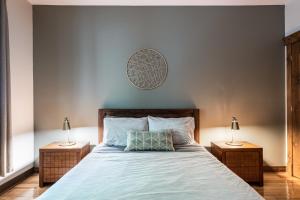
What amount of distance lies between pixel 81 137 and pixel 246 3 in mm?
3245

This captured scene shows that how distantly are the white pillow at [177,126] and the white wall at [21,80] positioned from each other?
70.9 inches

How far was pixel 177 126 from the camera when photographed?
323 centimetres

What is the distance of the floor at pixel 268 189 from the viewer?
2.85 metres

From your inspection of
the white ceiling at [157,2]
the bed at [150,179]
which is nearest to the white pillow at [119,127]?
the bed at [150,179]

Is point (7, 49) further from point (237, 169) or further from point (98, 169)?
point (237, 169)

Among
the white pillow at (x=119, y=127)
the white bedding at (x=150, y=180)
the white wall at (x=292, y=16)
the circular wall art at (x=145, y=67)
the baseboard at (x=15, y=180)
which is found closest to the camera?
the white bedding at (x=150, y=180)

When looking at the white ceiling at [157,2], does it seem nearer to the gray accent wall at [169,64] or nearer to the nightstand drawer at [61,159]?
the gray accent wall at [169,64]

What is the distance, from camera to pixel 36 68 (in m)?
3.70

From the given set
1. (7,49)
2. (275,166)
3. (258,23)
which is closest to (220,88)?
(258,23)

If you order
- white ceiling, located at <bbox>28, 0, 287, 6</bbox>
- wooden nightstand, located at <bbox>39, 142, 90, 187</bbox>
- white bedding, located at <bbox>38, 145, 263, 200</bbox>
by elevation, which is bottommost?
A: wooden nightstand, located at <bbox>39, 142, 90, 187</bbox>

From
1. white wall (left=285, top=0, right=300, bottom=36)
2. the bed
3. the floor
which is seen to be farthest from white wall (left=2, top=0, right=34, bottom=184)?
white wall (left=285, top=0, right=300, bottom=36)

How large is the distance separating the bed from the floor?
1.00 meters

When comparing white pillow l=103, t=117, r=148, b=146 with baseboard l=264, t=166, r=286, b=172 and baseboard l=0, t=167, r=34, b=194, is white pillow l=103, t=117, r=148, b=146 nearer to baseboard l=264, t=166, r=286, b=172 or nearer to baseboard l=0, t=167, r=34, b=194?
baseboard l=0, t=167, r=34, b=194

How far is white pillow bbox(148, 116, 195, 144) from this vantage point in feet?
10.4
